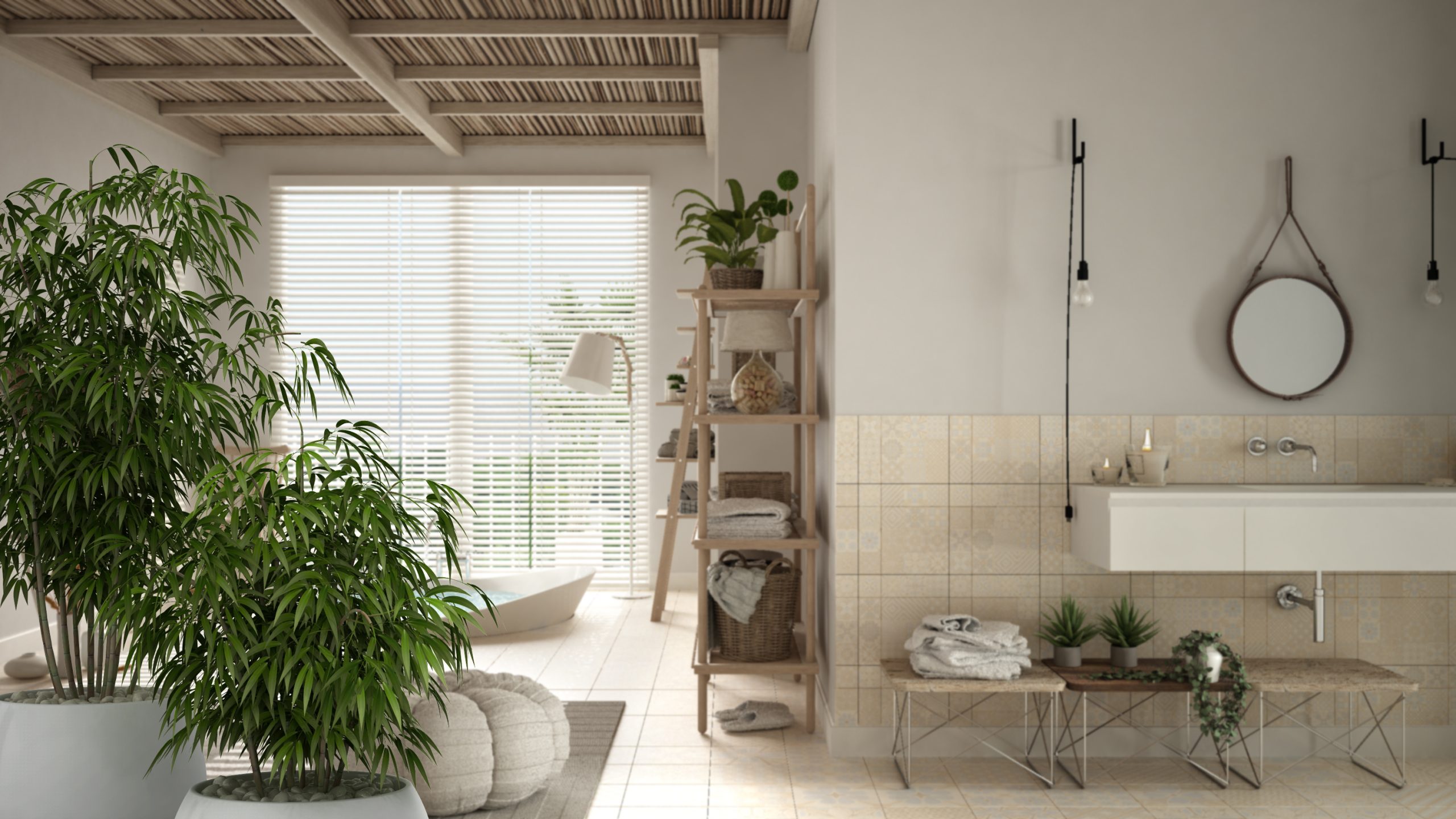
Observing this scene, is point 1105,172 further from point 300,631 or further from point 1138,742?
point 300,631

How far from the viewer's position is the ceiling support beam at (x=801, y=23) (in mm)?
4570

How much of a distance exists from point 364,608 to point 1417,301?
359 cm

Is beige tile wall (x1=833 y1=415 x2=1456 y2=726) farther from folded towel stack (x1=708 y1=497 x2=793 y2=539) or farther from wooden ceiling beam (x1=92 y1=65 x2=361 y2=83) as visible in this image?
wooden ceiling beam (x1=92 y1=65 x2=361 y2=83)

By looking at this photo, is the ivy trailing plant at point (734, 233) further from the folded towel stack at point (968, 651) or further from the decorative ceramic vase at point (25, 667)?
the decorative ceramic vase at point (25, 667)

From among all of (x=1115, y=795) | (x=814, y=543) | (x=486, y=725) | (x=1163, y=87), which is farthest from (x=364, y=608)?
(x=1163, y=87)

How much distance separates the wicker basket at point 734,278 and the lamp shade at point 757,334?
110 millimetres

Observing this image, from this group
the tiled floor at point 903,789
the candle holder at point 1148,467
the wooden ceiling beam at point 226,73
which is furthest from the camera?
the wooden ceiling beam at point 226,73

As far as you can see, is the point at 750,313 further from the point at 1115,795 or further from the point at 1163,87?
the point at 1115,795

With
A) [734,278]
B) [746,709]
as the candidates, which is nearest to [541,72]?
[734,278]

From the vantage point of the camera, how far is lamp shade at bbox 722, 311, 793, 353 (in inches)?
160

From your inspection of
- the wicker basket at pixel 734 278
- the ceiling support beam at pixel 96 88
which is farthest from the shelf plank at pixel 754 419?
the ceiling support beam at pixel 96 88

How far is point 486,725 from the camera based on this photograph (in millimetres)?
3080

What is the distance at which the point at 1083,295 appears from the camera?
138 inches

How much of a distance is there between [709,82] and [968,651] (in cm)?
357
